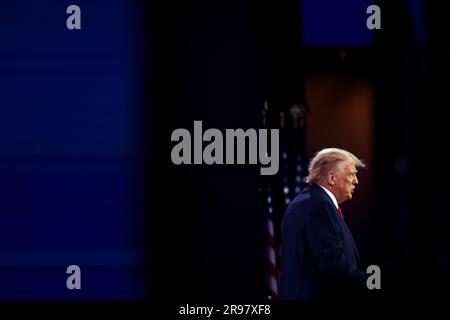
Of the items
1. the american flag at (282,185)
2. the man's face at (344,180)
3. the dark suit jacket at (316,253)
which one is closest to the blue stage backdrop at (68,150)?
the american flag at (282,185)

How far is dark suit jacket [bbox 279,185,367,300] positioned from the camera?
11.3 ft

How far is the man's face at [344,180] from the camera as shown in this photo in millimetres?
3775

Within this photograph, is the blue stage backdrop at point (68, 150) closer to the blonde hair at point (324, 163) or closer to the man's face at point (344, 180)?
the blonde hair at point (324, 163)

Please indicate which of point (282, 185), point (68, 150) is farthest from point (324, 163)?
point (282, 185)

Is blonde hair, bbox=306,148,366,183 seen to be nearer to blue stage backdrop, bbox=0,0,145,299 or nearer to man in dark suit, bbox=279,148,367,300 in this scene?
man in dark suit, bbox=279,148,367,300

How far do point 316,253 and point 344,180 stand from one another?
1.61ft

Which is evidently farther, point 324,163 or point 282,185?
point 282,185

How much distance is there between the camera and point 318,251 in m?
3.48

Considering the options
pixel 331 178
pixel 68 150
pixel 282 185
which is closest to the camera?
pixel 331 178

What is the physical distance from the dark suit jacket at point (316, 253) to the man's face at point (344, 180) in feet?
0.47

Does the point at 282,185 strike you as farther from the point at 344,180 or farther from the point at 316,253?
the point at 316,253

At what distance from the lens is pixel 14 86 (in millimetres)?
4531

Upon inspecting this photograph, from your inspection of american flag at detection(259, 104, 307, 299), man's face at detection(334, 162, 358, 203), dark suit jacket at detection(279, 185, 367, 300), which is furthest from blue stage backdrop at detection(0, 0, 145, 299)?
man's face at detection(334, 162, 358, 203)
